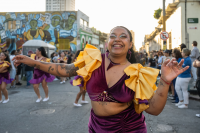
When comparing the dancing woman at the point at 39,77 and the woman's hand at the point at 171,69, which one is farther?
the dancing woman at the point at 39,77

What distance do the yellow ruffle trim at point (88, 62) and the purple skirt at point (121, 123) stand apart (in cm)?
44

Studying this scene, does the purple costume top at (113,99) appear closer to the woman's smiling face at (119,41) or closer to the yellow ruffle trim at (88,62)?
the yellow ruffle trim at (88,62)

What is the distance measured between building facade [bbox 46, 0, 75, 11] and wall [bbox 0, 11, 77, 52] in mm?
142346

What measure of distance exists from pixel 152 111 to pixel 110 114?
16.7 inches

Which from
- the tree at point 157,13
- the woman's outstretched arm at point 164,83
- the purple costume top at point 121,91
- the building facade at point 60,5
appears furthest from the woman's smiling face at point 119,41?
the building facade at point 60,5

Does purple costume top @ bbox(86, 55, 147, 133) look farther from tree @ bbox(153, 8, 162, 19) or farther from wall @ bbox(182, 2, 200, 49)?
tree @ bbox(153, 8, 162, 19)

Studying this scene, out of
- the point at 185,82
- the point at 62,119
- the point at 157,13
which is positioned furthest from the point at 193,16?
the point at 157,13

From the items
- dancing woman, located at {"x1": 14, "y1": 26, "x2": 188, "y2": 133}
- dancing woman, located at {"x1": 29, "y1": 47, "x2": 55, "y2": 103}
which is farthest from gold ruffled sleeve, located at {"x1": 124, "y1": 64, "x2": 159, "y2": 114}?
dancing woman, located at {"x1": 29, "y1": 47, "x2": 55, "y2": 103}

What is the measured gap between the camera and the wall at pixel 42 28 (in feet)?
112

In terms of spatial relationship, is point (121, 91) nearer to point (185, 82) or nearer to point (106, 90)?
point (106, 90)

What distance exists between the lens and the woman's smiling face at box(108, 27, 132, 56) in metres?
1.93

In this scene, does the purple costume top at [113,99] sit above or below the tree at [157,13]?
below

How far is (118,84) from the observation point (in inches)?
70.2

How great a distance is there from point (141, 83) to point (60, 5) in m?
185
